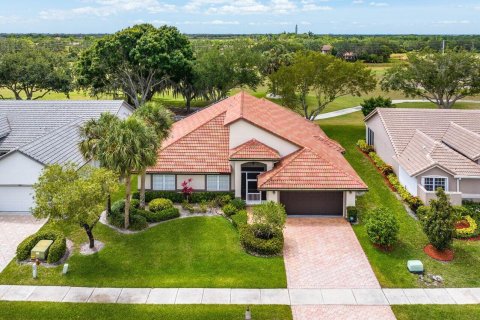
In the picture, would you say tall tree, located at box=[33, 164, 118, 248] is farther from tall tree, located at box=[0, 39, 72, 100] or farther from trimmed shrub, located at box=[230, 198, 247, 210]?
tall tree, located at box=[0, 39, 72, 100]

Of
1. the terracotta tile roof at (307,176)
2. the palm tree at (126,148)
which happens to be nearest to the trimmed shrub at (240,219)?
the terracotta tile roof at (307,176)

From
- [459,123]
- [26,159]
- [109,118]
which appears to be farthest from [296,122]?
[26,159]

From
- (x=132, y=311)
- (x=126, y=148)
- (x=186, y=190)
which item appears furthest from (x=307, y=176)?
(x=132, y=311)

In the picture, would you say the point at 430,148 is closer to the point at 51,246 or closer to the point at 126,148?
the point at 126,148

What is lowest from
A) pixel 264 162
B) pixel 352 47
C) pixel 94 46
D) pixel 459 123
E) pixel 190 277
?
pixel 190 277

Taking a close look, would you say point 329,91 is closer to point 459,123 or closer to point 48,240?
point 459,123

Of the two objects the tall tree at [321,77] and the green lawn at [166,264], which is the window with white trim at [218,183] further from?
the tall tree at [321,77]
